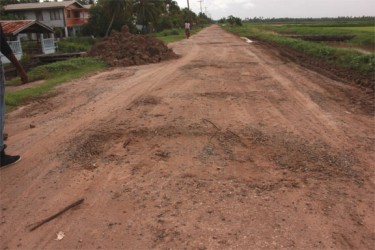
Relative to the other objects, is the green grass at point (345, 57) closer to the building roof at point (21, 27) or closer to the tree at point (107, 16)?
the building roof at point (21, 27)

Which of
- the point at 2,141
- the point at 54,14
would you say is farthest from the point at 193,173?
the point at 54,14

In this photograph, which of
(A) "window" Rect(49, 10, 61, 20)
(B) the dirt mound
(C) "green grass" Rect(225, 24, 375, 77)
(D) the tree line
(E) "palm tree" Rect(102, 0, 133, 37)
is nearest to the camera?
(C) "green grass" Rect(225, 24, 375, 77)

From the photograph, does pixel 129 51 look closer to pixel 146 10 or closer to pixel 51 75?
pixel 51 75

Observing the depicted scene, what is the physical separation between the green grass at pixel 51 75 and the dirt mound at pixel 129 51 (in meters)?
0.94

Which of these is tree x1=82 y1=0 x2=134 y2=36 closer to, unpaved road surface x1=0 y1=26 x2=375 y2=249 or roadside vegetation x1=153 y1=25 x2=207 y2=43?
roadside vegetation x1=153 y1=25 x2=207 y2=43

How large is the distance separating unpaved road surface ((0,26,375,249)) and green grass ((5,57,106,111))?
947 millimetres

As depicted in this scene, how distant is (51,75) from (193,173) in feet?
32.9

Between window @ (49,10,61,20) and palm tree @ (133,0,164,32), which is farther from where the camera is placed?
palm tree @ (133,0,164,32)

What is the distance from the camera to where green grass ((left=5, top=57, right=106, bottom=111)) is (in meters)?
8.84

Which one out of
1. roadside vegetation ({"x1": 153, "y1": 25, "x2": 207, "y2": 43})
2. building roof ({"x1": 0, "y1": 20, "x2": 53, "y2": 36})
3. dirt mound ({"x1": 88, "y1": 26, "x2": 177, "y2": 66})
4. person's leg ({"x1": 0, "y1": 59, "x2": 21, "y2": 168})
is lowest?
person's leg ({"x1": 0, "y1": 59, "x2": 21, "y2": 168})

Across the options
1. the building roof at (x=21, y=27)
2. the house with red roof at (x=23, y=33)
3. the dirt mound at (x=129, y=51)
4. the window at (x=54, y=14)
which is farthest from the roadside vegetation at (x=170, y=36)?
the window at (x=54, y=14)

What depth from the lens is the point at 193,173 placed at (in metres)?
4.33

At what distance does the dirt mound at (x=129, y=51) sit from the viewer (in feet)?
50.3

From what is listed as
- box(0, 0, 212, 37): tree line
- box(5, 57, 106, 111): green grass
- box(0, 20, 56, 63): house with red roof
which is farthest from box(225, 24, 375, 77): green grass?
box(0, 0, 212, 37): tree line
